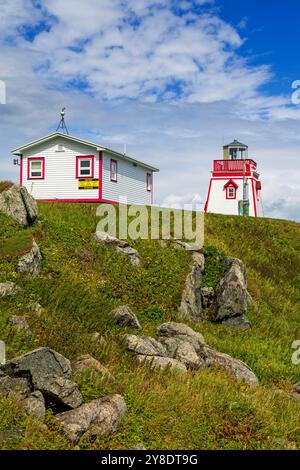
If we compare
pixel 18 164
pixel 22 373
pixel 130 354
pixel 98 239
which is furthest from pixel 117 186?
pixel 22 373

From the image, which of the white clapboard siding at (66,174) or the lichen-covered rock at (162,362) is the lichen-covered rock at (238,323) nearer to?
the lichen-covered rock at (162,362)

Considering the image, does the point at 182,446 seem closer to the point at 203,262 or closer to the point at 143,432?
the point at 143,432

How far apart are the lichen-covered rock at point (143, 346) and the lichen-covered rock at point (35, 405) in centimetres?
440

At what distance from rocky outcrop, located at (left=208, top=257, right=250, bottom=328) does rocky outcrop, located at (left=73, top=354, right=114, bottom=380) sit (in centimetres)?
1093

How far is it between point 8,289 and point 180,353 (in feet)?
15.1

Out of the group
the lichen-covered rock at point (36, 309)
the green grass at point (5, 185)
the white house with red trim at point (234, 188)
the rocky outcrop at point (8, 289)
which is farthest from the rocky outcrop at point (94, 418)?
the white house with red trim at point (234, 188)

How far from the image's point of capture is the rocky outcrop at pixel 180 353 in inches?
555

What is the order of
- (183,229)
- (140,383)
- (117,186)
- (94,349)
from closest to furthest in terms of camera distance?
(140,383) < (94,349) < (183,229) < (117,186)

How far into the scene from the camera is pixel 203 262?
971 inches

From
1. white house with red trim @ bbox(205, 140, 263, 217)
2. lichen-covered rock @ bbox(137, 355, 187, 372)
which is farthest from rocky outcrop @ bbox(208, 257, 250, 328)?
white house with red trim @ bbox(205, 140, 263, 217)

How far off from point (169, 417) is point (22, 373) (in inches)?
107

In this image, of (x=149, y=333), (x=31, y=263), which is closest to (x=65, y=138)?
(x=31, y=263)

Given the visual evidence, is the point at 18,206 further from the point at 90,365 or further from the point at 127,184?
the point at 127,184

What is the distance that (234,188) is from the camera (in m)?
59.5
